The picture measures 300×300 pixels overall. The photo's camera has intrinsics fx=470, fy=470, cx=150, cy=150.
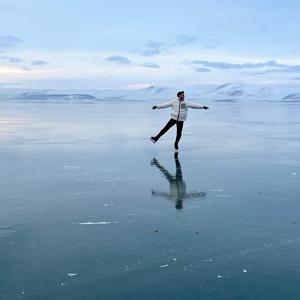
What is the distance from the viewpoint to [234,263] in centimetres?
393

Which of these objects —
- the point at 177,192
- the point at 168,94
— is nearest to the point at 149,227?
the point at 177,192

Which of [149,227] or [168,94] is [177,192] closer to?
[149,227]

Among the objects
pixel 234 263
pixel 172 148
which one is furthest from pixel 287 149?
pixel 234 263

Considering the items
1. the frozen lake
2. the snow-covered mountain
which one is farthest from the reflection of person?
the snow-covered mountain

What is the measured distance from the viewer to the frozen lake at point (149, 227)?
3.52m

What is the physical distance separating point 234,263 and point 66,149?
772cm

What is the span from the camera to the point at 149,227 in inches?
192

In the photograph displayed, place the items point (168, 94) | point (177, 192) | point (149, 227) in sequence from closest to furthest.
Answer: point (149, 227) → point (177, 192) → point (168, 94)

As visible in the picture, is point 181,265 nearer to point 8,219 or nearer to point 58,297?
point 58,297

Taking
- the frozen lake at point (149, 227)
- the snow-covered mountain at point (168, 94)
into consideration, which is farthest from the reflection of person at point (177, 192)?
the snow-covered mountain at point (168, 94)

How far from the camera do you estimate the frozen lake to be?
3521mm

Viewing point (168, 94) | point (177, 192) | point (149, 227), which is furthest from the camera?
point (168, 94)

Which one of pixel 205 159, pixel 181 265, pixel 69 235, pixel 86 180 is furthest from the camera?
pixel 205 159

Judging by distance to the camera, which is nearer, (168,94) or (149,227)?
(149,227)
